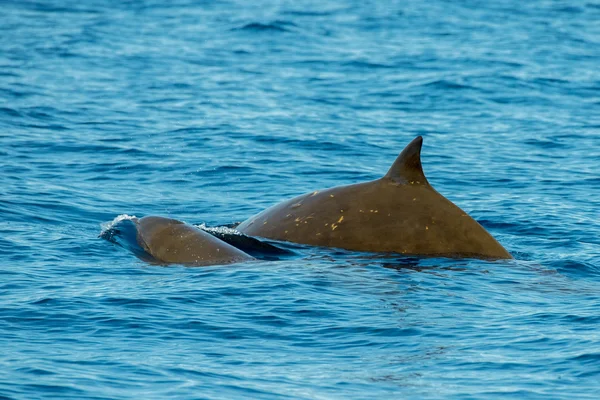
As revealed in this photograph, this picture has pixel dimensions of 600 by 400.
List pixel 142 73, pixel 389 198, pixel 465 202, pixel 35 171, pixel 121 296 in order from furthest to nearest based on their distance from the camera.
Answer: pixel 142 73, pixel 35 171, pixel 465 202, pixel 389 198, pixel 121 296

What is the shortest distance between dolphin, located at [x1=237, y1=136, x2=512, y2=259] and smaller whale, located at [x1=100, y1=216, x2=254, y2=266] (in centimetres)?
99

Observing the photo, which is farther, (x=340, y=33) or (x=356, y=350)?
(x=340, y=33)

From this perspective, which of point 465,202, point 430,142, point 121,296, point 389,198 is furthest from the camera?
point 430,142

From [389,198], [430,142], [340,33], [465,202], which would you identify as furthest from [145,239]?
[340,33]

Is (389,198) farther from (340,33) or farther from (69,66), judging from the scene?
(340,33)

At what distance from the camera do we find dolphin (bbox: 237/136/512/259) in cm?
1462

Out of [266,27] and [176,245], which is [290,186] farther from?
[266,27]

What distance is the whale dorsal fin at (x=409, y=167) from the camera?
1448 cm

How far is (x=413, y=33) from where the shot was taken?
42969mm

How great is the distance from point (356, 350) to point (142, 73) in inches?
969

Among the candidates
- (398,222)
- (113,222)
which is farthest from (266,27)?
(398,222)

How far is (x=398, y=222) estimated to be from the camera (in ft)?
48.3

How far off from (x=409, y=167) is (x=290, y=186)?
6.55 metres

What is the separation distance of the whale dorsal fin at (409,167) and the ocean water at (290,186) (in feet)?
3.91
